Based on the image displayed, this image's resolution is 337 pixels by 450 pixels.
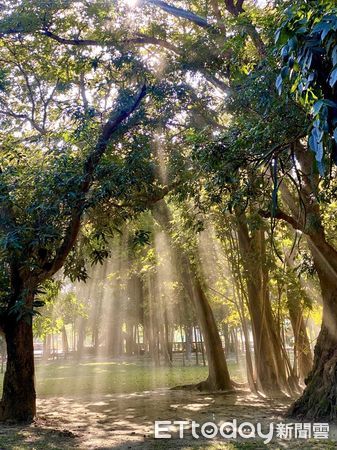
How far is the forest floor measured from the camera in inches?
232

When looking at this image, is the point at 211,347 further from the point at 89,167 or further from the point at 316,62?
the point at 316,62

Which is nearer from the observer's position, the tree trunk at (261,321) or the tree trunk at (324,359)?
the tree trunk at (324,359)

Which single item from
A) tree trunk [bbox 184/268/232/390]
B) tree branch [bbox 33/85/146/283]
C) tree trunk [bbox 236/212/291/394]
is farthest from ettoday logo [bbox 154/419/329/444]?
tree trunk [bbox 184/268/232/390]

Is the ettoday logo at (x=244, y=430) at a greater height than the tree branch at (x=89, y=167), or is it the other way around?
the tree branch at (x=89, y=167)

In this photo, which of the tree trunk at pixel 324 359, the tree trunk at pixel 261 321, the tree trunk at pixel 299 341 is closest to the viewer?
the tree trunk at pixel 324 359

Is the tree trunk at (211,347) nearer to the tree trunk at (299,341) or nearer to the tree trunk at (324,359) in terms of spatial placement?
the tree trunk at (299,341)

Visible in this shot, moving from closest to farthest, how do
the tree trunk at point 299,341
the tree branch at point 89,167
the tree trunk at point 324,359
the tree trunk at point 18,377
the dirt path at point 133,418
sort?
1. the dirt path at point 133,418
2. the tree branch at point 89,167
3. the tree trunk at point 324,359
4. the tree trunk at point 18,377
5. the tree trunk at point 299,341

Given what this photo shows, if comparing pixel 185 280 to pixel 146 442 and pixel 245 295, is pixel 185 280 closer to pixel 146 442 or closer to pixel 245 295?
pixel 245 295

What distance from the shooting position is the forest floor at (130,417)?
5895 mm

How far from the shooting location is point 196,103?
8688 millimetres

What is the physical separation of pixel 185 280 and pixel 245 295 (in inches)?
126

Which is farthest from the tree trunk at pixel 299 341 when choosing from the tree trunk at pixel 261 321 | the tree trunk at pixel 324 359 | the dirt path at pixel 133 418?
the tree trunk at pixel 324 359

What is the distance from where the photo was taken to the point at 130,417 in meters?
9.05

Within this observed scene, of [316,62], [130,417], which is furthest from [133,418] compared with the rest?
[316,62]
